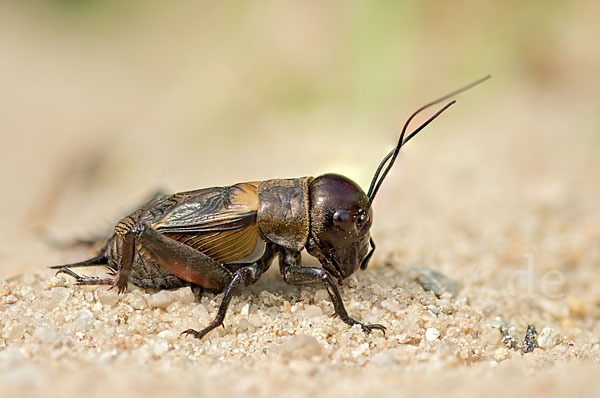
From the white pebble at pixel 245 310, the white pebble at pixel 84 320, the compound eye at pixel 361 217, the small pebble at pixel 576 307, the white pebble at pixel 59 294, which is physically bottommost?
the small pebble at pixel 576 307

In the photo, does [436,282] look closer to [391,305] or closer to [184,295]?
[391,305]

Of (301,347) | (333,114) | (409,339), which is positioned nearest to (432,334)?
(409,339)

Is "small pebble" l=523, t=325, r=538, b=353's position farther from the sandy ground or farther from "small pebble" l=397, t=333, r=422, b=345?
"small pebble" l=397, t=333, r=422, b=345

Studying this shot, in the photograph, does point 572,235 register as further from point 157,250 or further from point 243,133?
point 243,133

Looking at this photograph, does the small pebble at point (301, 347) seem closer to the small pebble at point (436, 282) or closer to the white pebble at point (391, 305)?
the white pebble at point (391, 305)

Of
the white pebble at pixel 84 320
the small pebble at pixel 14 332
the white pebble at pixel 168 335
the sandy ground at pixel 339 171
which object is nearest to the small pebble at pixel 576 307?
the sandy ground at pixel 339 171

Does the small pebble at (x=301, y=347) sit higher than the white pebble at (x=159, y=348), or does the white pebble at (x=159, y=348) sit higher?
the white pebble at (x=159, y=348)

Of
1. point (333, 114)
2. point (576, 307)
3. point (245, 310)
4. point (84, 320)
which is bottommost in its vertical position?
point (576, 307)
